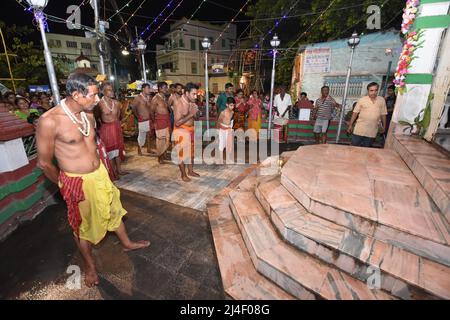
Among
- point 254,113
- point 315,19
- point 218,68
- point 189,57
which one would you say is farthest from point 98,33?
point 189,57

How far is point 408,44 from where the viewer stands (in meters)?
4.54

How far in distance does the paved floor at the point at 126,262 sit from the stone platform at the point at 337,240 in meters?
0.31

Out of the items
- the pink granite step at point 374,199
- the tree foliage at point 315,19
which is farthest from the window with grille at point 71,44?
the pink granite step at point 374,199

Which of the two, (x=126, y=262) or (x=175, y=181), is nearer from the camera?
(x=126, y=262)

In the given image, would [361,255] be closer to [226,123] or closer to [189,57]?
[226,123]

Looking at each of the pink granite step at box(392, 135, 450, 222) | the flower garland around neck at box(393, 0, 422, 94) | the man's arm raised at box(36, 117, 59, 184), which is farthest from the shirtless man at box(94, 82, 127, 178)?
the flower garland around neck at box(393, 0, 422, 94)

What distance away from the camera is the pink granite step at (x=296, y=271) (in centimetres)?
208

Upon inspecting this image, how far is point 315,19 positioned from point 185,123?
12.4 meters

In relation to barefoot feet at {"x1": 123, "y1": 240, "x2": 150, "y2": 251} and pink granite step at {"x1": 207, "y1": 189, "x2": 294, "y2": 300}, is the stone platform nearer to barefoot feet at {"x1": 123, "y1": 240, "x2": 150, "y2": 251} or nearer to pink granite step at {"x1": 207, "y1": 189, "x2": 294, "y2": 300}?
pink granite step at {"x1": 207, "y1": 189, "x2": 294, "y2": 300}

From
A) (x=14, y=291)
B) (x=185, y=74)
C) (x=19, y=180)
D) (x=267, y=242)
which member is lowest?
(x=14, y=291)
